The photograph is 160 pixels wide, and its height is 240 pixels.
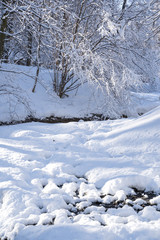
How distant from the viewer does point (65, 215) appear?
7.39ft

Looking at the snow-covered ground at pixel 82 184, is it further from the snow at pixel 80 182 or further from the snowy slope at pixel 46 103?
the snowy slope at pixel 46 103

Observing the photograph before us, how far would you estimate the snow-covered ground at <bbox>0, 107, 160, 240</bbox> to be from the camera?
1.98 metres

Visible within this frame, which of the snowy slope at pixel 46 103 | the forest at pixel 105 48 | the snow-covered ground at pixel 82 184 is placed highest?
the forest at pixel 105 48

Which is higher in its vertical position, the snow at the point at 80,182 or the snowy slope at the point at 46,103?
the snowy slope at the point at 46,103

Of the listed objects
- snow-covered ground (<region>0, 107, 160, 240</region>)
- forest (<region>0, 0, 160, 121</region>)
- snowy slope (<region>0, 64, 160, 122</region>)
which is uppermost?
forest (<region>0, 0, 160, 121</region>)

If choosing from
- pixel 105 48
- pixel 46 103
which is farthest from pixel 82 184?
pixel 105 48

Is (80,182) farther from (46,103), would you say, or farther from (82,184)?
(46,103)

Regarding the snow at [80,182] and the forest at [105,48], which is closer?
the snow at [80,182]

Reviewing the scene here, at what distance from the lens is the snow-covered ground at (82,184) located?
6.48 ft

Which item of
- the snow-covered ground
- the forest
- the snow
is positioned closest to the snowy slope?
the forest

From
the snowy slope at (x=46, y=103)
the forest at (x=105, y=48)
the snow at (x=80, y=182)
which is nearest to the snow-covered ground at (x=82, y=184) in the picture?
the snow at (x=80, y=182)

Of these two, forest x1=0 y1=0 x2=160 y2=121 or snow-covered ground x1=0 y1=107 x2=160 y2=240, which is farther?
forest x1=0 y1=0 x2=160 y2=121

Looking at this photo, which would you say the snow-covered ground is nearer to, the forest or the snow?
the snow

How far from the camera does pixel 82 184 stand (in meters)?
2.98
